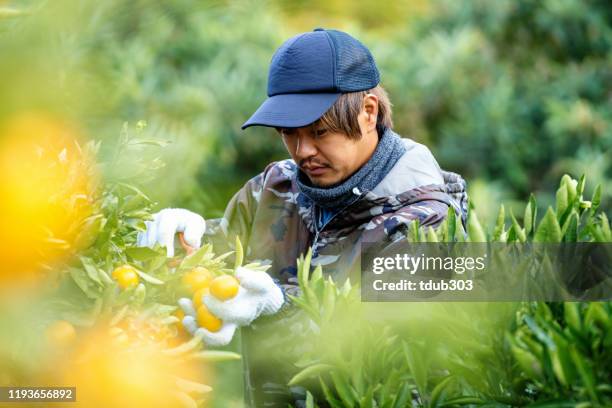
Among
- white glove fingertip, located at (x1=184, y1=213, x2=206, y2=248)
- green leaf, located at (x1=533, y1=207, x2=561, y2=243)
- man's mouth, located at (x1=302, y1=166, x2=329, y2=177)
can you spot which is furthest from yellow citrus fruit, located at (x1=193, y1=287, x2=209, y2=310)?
man's mouth, located at (x1=302, y1=166, x2=329, y2=177)

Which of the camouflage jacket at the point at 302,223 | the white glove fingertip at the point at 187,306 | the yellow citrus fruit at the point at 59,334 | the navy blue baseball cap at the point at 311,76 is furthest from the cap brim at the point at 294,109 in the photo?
the yellow citrus fruit at the point at 59,334

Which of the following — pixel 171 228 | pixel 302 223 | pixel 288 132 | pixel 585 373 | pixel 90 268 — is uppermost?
pixel 288 132

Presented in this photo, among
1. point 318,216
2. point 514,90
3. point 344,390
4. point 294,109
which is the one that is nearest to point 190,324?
point 344,390

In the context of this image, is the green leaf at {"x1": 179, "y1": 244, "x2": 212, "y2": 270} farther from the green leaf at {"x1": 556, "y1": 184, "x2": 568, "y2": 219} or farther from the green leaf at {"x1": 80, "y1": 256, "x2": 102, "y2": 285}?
the green leaf at {"x1": 556, "y1": 184, "x2": 568, "y2": 219}

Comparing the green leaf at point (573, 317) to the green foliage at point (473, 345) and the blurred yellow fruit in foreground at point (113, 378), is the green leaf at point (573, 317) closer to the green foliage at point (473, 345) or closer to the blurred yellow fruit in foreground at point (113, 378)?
the green foliage at point (473, 345)

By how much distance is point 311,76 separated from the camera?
2.15m

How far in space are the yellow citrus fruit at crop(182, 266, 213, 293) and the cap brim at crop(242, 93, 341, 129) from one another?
0.77 meters

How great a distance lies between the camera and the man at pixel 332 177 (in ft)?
6.89

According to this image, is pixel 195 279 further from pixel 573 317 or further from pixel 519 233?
pixel 573 317

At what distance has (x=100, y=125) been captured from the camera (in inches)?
20.7

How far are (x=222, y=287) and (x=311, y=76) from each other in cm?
93

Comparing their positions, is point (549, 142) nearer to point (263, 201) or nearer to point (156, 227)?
point (263, 201)

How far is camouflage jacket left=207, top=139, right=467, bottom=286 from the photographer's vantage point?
213 cm

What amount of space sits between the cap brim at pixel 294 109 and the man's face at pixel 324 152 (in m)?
0.06
